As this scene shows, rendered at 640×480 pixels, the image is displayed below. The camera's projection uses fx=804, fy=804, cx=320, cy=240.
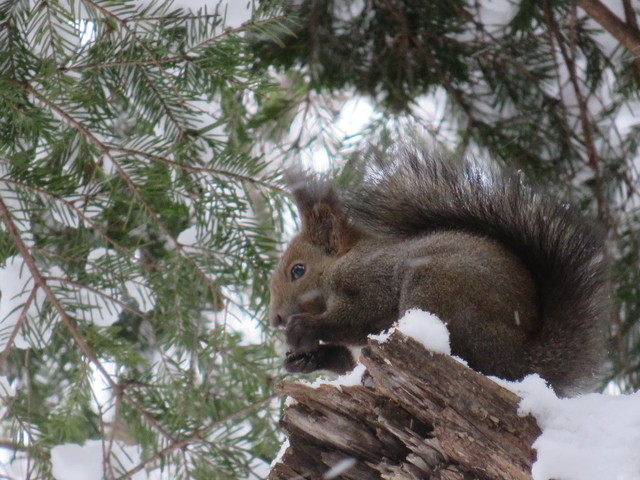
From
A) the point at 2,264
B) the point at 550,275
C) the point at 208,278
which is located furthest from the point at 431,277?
the point at 2,264

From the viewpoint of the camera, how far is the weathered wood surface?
105 centimetres

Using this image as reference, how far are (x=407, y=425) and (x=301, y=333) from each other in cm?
50

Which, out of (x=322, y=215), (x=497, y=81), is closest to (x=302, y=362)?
(x=322, y=215)

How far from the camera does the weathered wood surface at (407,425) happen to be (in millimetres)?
1051

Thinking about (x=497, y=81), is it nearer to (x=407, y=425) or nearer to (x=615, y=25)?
(x=615, y=25)

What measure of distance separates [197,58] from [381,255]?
527 mm

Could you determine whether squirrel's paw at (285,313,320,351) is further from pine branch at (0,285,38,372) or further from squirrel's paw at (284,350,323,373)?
pine branch at (0,285,38,372)

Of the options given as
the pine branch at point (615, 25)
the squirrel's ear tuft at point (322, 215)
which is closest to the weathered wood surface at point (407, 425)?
the squirrel's ear tuft at point (322, 215)

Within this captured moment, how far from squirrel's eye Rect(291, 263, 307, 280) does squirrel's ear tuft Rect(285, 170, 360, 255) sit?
6cm

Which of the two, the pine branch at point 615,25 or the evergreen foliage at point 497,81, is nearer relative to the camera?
the pine branch at point 615,25

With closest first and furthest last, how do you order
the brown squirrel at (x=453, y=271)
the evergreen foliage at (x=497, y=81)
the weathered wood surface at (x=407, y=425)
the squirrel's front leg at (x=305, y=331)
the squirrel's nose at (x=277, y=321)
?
the weathered wood surface at (x=407, y=425), the brown squirrel at (x=453, y=271), the squirrel's front leg at (x=305, y=331), the squirrel's nose at (x=277, y=321), the evergreen foliage at (x=497, y=81)

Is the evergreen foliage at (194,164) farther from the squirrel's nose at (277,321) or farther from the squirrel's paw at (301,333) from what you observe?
the squirrel's paw at (301,333)

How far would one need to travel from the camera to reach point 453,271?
4.56ft

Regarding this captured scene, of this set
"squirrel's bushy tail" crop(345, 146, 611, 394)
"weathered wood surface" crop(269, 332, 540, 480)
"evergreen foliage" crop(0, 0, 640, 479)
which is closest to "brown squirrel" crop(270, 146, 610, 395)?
"squirrel's bushy tail" crop(345, 146, 611, 394)
